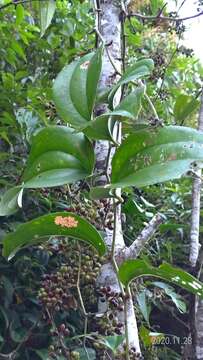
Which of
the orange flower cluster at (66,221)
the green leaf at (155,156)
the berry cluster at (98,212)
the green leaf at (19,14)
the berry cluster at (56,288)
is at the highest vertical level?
the green leaf at (19,14)

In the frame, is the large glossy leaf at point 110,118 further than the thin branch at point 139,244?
No

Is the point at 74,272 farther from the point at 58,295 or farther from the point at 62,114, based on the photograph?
the point at 62,114

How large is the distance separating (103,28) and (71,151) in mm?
366

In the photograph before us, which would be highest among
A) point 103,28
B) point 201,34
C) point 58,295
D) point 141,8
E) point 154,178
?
point 141,8

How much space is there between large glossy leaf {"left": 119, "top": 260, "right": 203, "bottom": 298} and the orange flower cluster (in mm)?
81

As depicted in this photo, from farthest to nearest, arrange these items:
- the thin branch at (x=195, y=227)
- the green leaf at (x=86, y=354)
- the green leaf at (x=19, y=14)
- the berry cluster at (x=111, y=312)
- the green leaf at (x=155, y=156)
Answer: the green leaf at (x=19, y=14), the thin branch at (x=195, y=227), the green leaf at (x=86, y=354), the berry cluster at (x=111, y=312), the green leaf at (x=155, y=156)

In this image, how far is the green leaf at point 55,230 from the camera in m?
0.65

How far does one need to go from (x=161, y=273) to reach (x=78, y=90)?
0.25 metres

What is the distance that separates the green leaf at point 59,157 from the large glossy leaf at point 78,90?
2cm

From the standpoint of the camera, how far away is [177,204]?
146 centimetres

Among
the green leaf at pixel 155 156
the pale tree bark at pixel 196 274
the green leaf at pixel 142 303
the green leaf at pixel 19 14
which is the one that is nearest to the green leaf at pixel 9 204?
the green leaf at pixel 155 156

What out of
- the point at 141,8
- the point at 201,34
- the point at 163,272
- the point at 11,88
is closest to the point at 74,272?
the point at 163,272

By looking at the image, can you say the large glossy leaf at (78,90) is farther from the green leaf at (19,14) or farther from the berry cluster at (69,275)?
the green leaf at (19,14)

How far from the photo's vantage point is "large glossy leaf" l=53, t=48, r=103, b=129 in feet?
2.19
